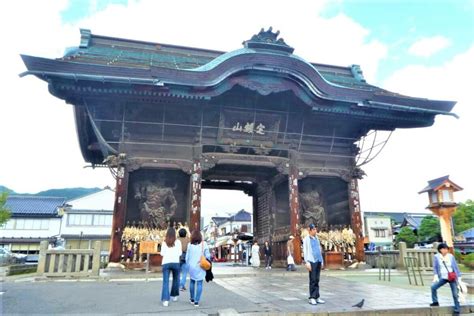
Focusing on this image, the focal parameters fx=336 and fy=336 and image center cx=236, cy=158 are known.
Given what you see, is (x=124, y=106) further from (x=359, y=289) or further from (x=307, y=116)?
(x=359, y=289)

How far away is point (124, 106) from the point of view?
1321 cm

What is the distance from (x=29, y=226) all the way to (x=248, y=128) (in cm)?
3809

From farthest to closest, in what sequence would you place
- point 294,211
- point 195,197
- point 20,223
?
→ point 20,223
point 294,211
point 195,197

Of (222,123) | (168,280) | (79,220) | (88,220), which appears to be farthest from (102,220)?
(168,280)

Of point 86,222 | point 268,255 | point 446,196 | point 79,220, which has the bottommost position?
point 268,255

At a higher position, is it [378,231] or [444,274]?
[378,231]

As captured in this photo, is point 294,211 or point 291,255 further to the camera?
point 294,211

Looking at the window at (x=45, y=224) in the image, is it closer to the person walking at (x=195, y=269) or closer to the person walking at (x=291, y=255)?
the person walking at (x=291, y=255)

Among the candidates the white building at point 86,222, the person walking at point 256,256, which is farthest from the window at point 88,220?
the person walking at point 256,256

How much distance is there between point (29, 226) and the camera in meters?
41.0

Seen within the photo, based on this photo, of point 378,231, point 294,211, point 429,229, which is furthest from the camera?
point 378,231

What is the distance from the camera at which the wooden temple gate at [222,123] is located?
1253 centimetres

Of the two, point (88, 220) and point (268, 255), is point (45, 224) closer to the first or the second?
point (88, 220)

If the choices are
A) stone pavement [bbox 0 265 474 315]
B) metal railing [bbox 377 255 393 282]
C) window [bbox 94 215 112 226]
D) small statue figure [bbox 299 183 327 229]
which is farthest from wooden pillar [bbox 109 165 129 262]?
window [bbox 94 215 112 226]
